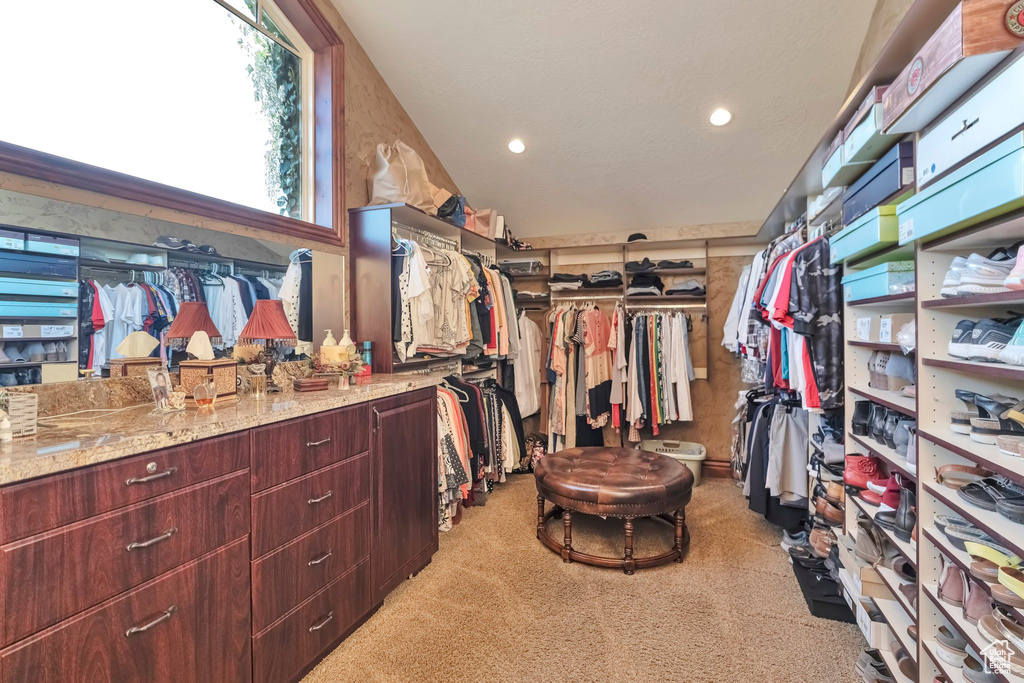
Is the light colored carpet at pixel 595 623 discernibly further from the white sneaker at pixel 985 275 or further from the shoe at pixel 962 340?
the white sneaker at pixel 985 275

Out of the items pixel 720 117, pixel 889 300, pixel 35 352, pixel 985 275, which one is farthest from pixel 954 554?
pixel 720 117

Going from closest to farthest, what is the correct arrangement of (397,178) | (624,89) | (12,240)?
(12,240), (397,178), (624,89)

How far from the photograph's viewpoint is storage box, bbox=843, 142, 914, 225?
1.37 metres

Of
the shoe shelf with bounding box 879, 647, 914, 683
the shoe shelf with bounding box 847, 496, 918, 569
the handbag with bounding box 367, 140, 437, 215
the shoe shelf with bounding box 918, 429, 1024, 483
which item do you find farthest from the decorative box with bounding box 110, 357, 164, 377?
the shoe shelf with bounding box 879, 647, 914, 683

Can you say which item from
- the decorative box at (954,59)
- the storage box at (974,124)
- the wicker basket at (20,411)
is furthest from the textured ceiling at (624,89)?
the wicker basket at (20,411)

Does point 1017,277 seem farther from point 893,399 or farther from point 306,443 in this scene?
point 306,443

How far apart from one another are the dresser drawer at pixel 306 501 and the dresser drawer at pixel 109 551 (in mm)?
92

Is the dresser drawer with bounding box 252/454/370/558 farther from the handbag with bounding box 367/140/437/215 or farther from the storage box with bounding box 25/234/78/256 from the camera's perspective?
the handbag with bounding box 367/140/437/215

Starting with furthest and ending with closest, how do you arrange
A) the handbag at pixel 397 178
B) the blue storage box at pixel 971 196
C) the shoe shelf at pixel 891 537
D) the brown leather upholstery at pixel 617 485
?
1. the handbag at pixel 397 178
2. the brown leather upholstery at pixel 617 485
3. the shoe shelf at pixel 891 537
4. the blue storage box at pixel 971 196

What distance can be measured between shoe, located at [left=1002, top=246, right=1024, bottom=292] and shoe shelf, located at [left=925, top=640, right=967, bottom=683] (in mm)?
887

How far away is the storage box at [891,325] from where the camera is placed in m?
1.46

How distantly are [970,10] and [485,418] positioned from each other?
2.84 meters

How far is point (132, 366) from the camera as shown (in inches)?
63.7

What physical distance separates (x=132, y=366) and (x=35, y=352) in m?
0.26
